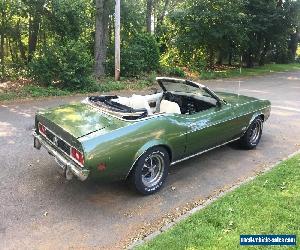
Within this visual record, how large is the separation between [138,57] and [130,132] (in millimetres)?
11247

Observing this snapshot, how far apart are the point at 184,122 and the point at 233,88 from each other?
10.5m

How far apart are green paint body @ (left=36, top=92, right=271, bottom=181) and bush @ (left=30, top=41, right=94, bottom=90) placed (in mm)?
6491

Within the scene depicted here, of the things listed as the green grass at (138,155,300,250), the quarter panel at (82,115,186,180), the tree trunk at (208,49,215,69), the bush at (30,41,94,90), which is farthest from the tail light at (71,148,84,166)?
the tree trunk at (208,49,215,69)

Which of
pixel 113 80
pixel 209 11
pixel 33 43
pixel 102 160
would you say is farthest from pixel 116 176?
pixel 209 11

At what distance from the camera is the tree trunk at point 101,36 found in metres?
13.6

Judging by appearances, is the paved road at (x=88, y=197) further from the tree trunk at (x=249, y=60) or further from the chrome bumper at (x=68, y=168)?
the tree trunk at (x=249, y=60)

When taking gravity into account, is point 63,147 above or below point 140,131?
below

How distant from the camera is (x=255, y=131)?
274 inches

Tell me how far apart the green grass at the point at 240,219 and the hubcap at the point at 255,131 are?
1.69 m

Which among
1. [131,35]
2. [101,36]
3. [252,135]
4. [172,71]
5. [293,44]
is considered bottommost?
[252,135]

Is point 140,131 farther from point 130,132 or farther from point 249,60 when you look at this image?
point 249,60

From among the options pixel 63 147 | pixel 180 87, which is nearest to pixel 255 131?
pixel 180 87

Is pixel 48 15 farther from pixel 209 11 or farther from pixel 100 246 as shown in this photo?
pixel 100 246

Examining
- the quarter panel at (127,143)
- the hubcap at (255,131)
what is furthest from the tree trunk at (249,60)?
the quarter panel at (127,143)
